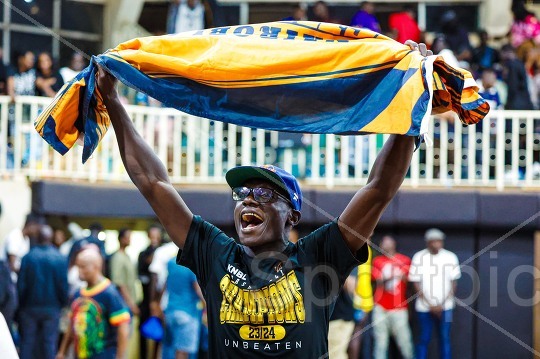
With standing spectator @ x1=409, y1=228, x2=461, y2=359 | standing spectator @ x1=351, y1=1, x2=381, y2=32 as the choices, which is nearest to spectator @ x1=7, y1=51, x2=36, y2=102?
standing spectator @ x1=351, y1=1, x2=381, y2=32

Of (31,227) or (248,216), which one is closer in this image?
(248,216)

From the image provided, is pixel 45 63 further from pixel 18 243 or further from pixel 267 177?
pixel 267 177

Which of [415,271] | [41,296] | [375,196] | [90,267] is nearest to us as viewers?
[375,196]

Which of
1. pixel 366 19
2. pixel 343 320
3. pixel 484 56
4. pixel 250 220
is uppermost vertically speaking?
pixel 366 19

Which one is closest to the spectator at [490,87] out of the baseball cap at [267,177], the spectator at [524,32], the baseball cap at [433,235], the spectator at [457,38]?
the spectator at [457,38]

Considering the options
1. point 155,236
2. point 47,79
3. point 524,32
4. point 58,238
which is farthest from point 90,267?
point 524,32

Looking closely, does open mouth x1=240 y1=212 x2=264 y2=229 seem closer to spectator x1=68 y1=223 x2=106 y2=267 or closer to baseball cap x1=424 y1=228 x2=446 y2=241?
spectator x1=68 y1=223 x2=106 y2=267

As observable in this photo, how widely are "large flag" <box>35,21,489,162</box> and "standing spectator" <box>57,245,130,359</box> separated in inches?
169

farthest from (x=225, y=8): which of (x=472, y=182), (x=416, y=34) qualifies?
(x=472, y=182)

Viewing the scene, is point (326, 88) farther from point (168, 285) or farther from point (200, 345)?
point (200, 345)

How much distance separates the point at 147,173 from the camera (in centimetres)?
552

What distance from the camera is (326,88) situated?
5.43m

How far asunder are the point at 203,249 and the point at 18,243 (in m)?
8.40

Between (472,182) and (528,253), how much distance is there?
1.16 meters
